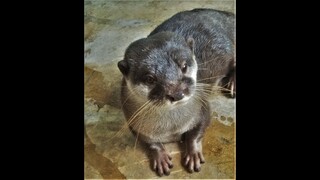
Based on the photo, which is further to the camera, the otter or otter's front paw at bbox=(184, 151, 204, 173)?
otter's front paw at bbox=(184, 151, 204, 173)

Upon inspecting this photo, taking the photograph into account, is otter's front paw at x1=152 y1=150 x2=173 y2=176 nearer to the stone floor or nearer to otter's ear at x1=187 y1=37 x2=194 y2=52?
the stone floor

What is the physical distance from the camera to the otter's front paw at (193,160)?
138 inches

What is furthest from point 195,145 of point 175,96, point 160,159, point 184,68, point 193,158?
point 184,68

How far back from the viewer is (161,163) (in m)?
3.53

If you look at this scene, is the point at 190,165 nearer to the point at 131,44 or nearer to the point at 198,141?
the point at 198,141

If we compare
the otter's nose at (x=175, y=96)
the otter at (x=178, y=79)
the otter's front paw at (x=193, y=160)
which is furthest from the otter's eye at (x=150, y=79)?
the otter's front paw at (x=193, y=160)

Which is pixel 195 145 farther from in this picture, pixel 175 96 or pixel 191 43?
pixel 191 43

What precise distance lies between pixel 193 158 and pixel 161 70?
567 millimetres

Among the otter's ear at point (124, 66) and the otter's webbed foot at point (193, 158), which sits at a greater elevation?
the otter's ear at point (124, 66)

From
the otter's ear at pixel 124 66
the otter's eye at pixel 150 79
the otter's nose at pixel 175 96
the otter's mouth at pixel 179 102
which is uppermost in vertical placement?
the otter's ear at pixel 124 66

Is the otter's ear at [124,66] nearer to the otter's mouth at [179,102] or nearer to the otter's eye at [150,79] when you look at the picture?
the otter's eye at [150,79]

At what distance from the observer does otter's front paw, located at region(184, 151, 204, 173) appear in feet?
11.5

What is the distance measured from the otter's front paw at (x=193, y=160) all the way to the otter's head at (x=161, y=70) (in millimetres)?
352

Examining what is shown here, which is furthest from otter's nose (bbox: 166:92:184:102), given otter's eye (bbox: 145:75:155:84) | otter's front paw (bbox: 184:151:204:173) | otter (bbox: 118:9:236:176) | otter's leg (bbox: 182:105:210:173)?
otter's front paw (bbox: 184:151:204:173)
